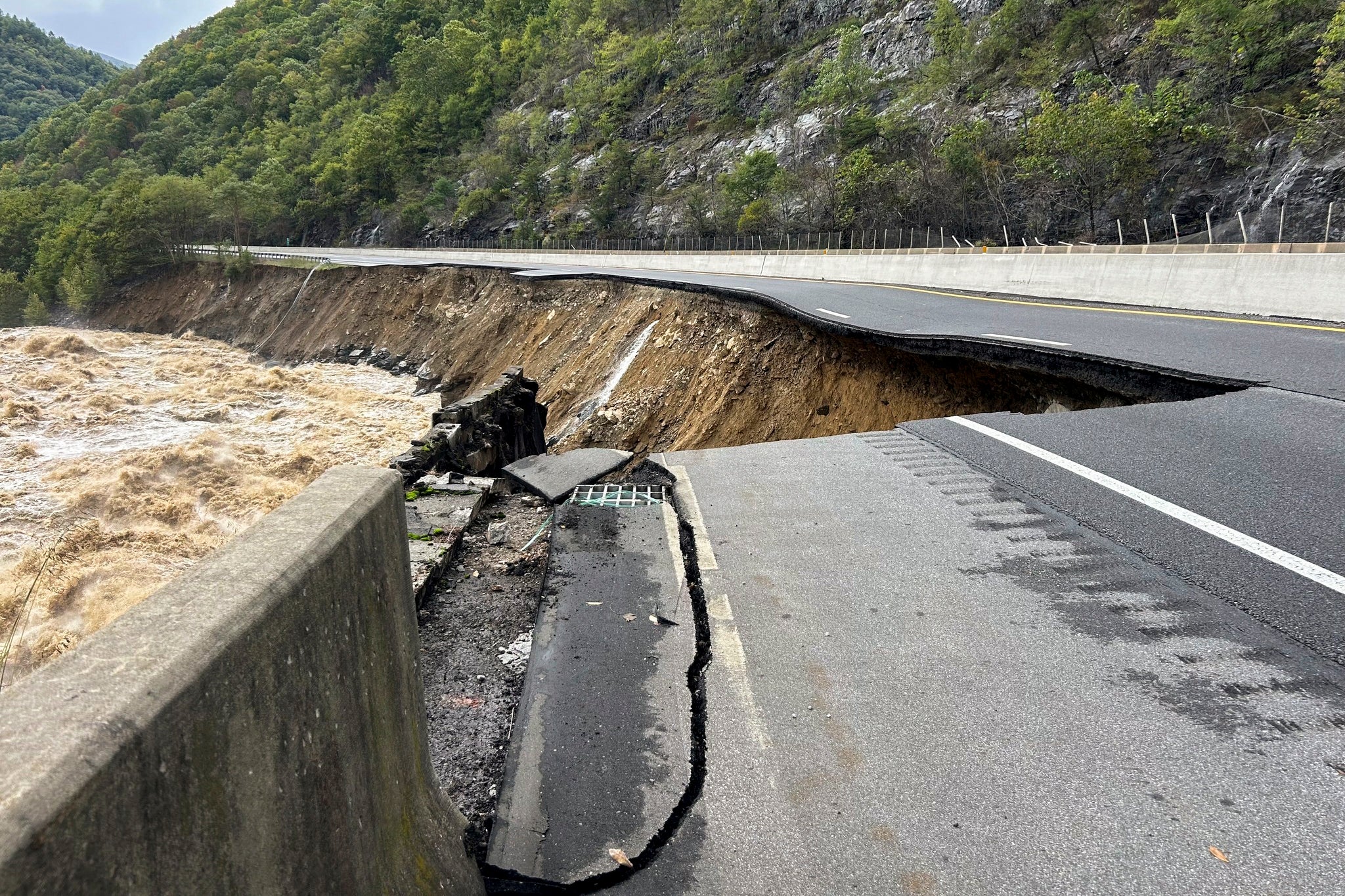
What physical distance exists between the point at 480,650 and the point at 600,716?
98cm

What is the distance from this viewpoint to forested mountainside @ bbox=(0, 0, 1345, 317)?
1305 inches

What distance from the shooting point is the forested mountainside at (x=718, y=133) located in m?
33.2

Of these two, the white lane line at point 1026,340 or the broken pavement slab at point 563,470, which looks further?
the white lane line at point 1026,340

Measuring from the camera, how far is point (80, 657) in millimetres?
1236

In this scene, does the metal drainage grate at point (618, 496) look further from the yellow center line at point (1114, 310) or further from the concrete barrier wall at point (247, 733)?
the yellow center line at point (1114, 310)

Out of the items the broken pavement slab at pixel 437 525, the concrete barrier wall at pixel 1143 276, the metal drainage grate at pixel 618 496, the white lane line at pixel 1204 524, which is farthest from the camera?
the concrete barrier wall at pixel 1143 276

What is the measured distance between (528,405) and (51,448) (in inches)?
707

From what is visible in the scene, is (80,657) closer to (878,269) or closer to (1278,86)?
(878,269)

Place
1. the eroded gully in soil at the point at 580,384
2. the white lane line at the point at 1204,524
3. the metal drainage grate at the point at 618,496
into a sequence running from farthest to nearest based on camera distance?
1. the metal drainage grate at the point at 618,496
2. the white lane line at the point at 1204,524
3. the eroded gully in soil at the point at 580,384

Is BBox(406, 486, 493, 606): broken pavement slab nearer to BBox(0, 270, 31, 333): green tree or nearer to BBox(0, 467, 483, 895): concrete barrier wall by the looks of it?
BBox(0, 467, 483, 895): concrete barrier wall

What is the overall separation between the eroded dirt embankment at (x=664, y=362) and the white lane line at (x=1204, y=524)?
3.21 metres

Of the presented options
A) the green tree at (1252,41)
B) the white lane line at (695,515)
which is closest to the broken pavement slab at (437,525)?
the white lane line at (695,515)

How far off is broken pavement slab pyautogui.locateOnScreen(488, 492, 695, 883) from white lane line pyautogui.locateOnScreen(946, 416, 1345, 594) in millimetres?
2970

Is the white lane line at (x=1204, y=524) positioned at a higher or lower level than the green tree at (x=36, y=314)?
lower
